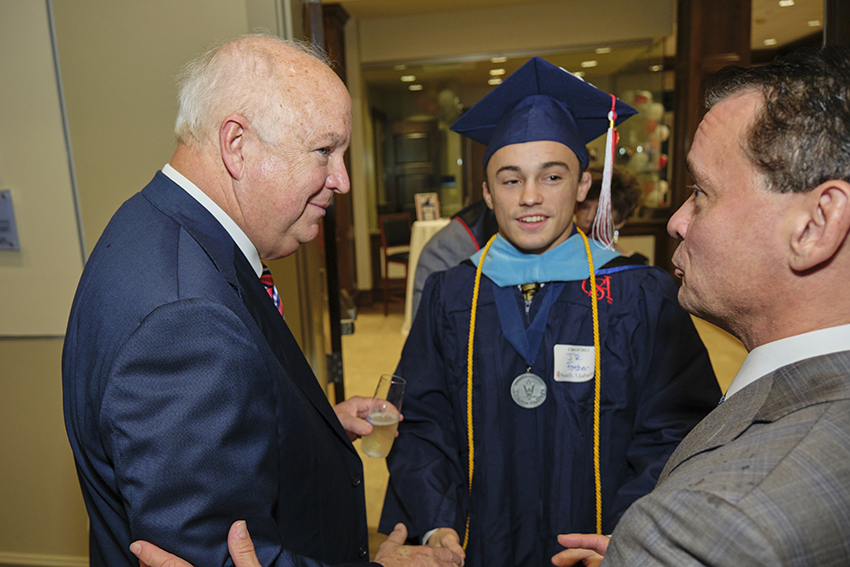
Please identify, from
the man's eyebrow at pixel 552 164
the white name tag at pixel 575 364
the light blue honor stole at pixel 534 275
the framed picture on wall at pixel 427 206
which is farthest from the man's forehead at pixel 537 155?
the framed picture on wall at pixel 427 206

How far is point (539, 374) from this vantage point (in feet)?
4.81

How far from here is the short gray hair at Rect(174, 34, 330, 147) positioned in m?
0.99

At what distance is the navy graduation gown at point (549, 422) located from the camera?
1393 millimetres

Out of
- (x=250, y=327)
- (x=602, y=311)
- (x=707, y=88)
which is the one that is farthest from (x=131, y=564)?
(x=707, y=88)

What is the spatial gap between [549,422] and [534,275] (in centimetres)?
40

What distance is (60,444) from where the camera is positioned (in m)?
2.26

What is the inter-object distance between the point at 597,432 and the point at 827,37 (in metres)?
1.37

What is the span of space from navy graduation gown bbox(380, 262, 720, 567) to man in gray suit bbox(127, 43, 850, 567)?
541mm

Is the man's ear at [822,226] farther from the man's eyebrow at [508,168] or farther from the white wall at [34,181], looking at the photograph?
the white wall at [34,181]

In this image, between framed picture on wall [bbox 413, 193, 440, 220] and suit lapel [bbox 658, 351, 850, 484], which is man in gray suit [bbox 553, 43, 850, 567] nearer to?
suit lapel [bbox 658, 351, 850, 484]

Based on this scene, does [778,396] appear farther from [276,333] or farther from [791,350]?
[276,333]

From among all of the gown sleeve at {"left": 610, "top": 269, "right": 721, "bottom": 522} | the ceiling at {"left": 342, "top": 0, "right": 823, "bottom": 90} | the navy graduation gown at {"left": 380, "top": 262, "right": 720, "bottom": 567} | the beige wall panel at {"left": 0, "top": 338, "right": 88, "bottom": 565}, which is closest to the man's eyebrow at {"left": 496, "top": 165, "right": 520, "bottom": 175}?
the navy graduation gown at {"left": 380, "top": 262, "right": 720, "bottom": 567}

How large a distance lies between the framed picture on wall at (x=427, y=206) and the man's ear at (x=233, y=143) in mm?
5872

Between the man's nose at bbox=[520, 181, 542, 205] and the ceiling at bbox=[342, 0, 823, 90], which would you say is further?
the ceiling at bbox=[342, 0, 823, 90]
